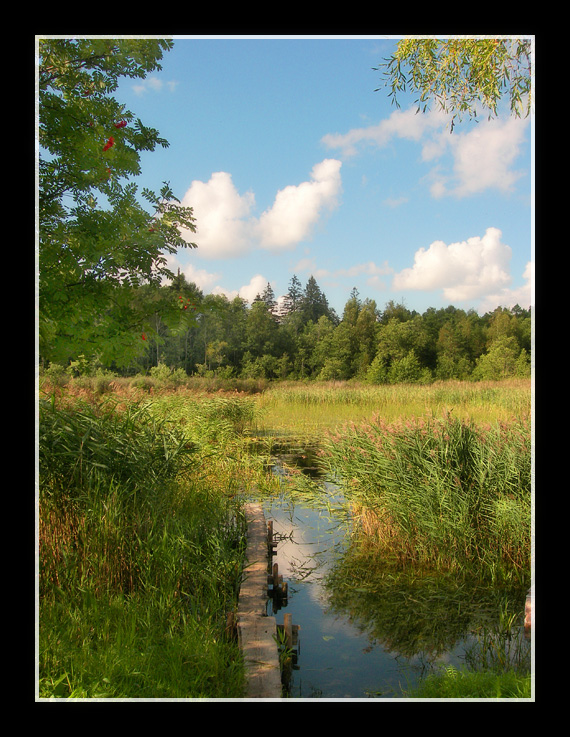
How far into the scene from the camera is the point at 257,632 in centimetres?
277

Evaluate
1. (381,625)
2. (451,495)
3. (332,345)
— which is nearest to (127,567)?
(381,625)

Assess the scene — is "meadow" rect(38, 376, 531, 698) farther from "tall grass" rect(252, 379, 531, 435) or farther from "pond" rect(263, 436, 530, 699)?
"tall grass" rect(252, 379, 531, 435)

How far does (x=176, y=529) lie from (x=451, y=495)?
7.45ft

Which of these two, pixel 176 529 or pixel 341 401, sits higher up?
pixel 341 401

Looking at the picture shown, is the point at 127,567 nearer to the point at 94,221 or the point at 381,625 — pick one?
the point at 381,625

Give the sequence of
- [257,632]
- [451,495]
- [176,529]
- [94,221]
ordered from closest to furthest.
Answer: [257,632] < [94,221] < [176,529] < [451,495]

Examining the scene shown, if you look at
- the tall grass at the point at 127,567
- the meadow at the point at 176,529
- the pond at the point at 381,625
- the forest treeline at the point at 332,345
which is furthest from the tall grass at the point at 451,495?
the forest treeline at the point at 332,345

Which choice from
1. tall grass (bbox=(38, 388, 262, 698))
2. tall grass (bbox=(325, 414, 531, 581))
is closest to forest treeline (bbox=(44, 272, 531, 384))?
tall grass (bbox=(325, 414, 531, 581))

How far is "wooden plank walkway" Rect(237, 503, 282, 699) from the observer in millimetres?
2318

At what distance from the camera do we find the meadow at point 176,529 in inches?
95.2

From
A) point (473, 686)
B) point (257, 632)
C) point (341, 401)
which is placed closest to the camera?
point (473, 686)

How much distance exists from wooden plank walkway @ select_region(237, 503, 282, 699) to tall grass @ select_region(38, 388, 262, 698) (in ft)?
0.24
